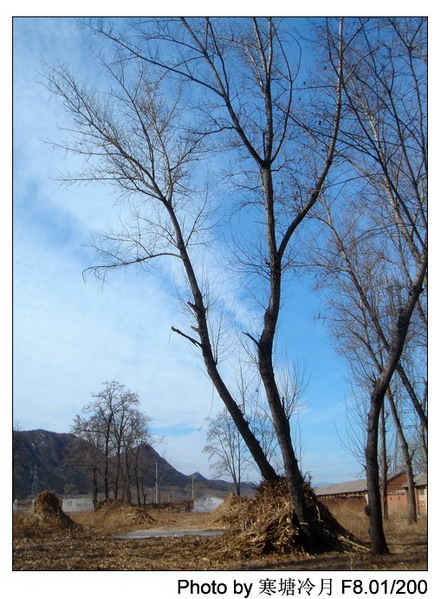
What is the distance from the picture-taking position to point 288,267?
9.80m

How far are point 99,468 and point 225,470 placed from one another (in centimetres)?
1332

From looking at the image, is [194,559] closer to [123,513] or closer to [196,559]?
[196,559]

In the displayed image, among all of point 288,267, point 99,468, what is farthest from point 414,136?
point 99,468

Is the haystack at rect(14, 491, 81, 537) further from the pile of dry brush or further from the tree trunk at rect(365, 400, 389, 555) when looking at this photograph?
the tree trunk at rect(365, 400, 389, 555)

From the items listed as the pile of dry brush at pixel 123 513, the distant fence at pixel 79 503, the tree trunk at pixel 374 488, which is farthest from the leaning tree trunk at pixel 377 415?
the distant fence at pixel 79 503

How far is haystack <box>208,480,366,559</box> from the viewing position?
8258 mm

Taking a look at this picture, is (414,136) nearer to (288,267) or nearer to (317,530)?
(288,267)

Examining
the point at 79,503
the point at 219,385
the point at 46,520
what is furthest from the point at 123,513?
the point at 219,385

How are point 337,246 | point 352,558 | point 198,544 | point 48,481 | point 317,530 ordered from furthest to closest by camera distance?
point 48,481 < point 337,246 < point 198,544 < point 317,530 < point 352,558

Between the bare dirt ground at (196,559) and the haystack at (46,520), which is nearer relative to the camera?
the bare dirt ground at (196,559)

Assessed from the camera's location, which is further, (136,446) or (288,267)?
(136,446)

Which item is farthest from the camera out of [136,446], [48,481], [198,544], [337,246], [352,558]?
[48,481]

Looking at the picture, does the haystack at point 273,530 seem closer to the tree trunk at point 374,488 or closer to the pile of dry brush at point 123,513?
the tree trunk at point 374,488

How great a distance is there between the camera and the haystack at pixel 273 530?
325 inches
